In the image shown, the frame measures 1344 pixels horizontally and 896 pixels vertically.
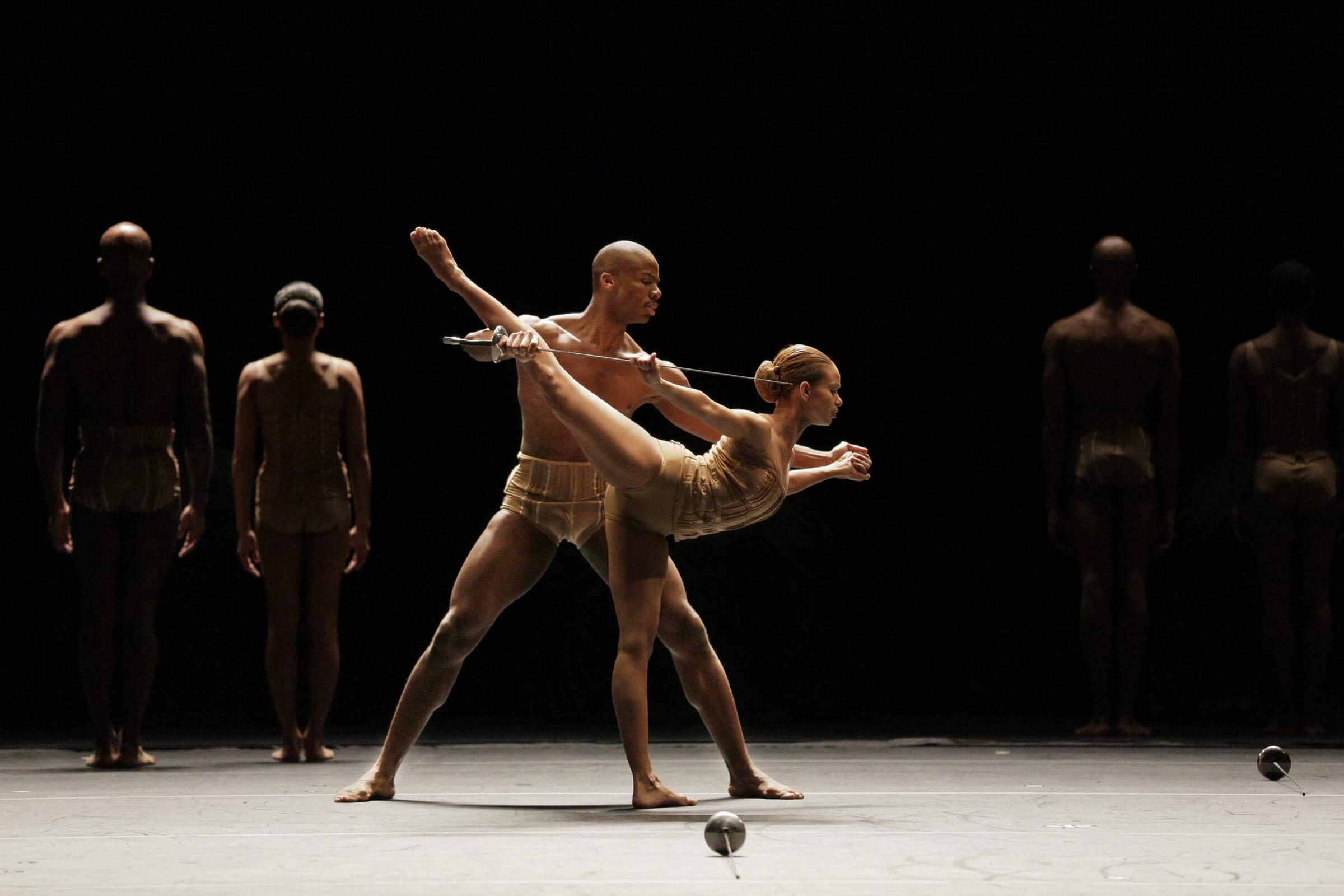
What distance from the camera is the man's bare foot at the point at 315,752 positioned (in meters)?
6.42

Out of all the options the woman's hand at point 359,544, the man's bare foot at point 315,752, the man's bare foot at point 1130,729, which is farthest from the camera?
the man's bare foot at point 1130,729

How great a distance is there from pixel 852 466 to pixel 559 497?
2.61ft

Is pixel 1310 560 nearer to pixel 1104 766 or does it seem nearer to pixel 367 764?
pixel 1104 766

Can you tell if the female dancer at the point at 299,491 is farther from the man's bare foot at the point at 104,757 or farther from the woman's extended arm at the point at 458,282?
the woman's extended arm at the point at 458,282

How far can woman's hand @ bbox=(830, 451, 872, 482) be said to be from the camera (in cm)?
488

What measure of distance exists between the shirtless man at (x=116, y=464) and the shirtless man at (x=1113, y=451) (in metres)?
3.39

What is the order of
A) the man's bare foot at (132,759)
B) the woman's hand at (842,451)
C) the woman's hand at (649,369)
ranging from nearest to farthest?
the woman's hand at (649,369) < the woman's hand at (842,451) < the man's bare foot at (132,759)

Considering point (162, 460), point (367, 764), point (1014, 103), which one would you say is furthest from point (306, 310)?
point (1014, 103)

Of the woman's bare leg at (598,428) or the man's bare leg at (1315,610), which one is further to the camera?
the man's bare leg at (1315,610)

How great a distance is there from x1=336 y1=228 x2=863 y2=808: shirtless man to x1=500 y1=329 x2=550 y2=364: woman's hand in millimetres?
356

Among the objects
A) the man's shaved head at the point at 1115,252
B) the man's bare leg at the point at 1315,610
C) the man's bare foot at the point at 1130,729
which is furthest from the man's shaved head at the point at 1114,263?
the man's bare foot at the point at 1130,729

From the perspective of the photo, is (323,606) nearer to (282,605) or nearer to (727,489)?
(282,605)

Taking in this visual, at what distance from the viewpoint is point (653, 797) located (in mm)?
4676

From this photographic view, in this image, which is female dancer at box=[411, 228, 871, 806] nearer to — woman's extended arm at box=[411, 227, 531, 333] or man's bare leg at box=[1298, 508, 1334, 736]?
woman's extended arm at box=[411, 227, 531, 333]
